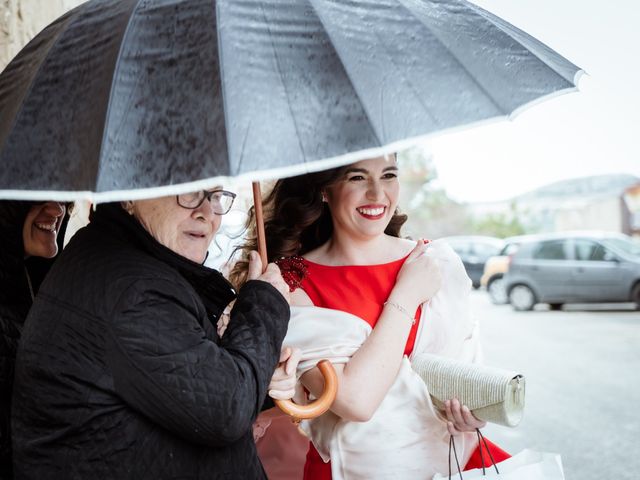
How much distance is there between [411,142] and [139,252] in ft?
2.10

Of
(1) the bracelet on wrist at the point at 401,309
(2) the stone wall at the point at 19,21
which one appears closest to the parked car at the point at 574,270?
(2) the stone wall at the point at 19,21

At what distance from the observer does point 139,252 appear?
1523 millimetres

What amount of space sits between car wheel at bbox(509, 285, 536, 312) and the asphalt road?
1.01 m

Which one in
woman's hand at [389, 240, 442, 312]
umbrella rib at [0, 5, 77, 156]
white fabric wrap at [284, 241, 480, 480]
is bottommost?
white fabric wrap at [284, 241, 480, 480]

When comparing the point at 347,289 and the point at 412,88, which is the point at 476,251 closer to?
the point at 347,289

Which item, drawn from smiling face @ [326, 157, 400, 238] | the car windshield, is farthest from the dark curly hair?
the car windshield

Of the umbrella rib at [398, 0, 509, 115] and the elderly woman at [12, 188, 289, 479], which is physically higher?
the umbrella rib at [398, 0, 509, 115]

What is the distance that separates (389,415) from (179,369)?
0.88m

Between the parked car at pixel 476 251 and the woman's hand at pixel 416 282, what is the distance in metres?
17.9

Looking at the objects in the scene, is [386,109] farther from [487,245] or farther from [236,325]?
[487,245]

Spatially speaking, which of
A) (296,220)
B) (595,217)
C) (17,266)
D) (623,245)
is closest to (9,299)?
(17,266)

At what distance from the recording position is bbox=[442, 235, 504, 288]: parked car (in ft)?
65.3


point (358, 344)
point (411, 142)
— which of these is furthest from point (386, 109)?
point (358, 344)

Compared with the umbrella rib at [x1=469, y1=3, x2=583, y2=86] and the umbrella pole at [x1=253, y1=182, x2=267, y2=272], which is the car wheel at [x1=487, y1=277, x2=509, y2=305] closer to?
the umbrella rib at [x1=469, y1=3, x2=583, y2=86]
